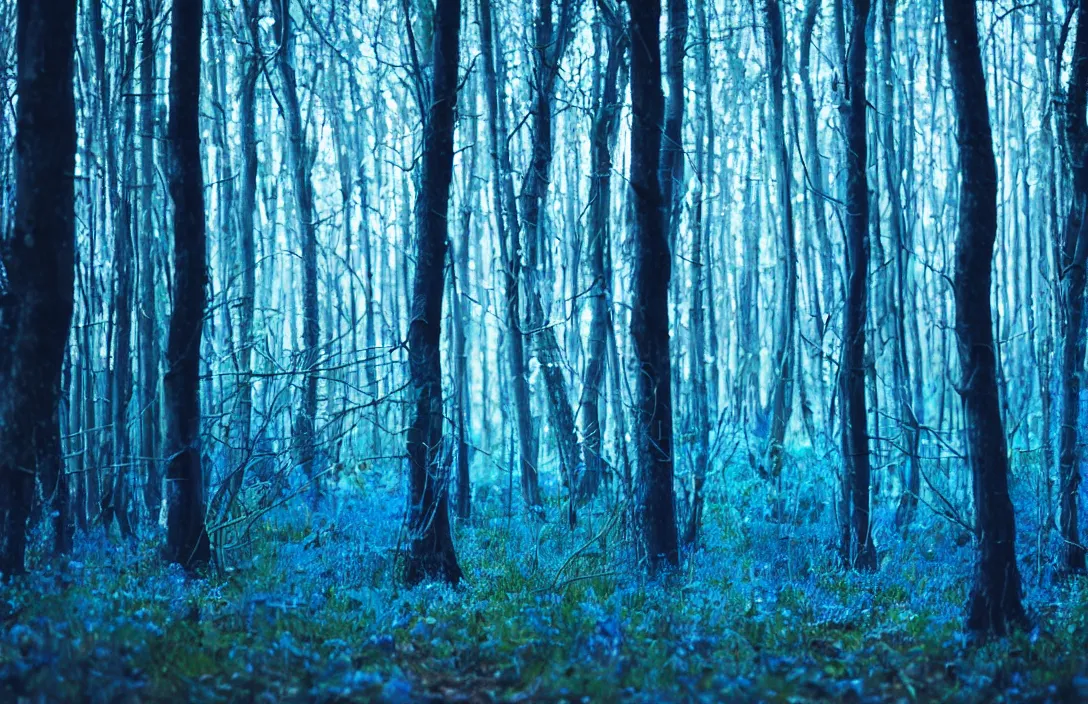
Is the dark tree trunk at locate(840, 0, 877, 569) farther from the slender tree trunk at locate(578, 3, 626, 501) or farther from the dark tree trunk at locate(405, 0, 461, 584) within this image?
the dark tree trunk at locate(405, 0, 461, 584)

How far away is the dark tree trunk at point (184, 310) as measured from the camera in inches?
336

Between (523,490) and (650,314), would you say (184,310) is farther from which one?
(523,490)

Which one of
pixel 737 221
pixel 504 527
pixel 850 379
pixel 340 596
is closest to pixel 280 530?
pixel 504 527

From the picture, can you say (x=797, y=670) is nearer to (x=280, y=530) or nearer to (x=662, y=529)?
(x=662, y=529)

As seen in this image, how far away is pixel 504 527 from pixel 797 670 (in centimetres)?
777

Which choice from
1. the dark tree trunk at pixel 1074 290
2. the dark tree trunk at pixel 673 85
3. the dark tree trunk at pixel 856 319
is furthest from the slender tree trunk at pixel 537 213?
the dark tree trunk at pixel 1074 290

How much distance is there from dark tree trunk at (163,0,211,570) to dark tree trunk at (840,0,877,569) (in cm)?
678

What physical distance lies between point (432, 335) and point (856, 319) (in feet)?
15.8

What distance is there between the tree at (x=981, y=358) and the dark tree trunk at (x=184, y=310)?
6.47 metres

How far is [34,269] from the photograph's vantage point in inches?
277

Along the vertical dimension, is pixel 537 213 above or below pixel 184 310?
above

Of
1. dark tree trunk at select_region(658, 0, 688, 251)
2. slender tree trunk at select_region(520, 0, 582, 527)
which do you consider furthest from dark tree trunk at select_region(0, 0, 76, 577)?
slender tree trunk at select_region(520, 0, 582, 527)

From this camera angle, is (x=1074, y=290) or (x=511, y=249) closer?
(x=1074, y=290)

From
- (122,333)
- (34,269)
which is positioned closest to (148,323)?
(122,333)
